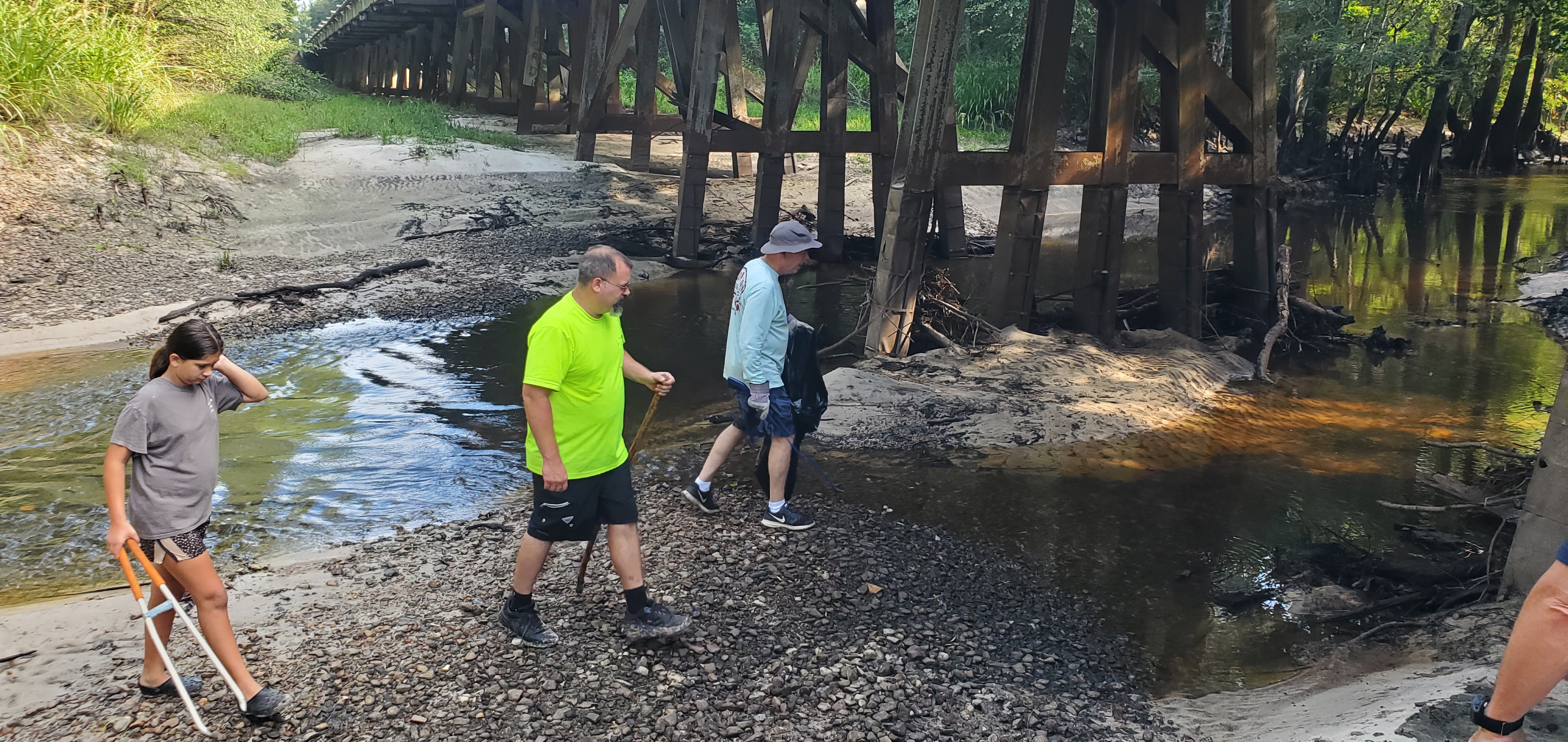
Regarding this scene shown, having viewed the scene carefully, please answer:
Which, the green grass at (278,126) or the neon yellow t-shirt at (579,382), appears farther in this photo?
the green grass at (278,126)

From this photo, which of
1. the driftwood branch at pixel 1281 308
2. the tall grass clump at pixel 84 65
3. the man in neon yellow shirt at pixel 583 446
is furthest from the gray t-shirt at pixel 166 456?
the tall grass clump at pixel 84 65

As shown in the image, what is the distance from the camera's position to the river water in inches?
205

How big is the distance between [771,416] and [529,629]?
1.85m

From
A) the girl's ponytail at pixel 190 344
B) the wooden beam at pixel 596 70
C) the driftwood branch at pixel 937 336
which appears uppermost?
the wooden beam at pixel 596 70

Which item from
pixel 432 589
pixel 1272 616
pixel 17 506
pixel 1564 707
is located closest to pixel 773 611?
pixel 432 589

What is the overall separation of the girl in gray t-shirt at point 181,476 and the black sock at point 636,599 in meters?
1.28

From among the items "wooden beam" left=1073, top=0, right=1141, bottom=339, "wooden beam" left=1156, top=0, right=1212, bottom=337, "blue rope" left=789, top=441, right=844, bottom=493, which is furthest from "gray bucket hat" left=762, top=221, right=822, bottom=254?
"wooden beam" left=1156, top=0, right=1212, bottom=337

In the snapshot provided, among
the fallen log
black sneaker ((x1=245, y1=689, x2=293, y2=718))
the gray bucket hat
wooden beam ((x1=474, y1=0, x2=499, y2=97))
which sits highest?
wooden beam ((x1=474, y1=0, x2=499, y2=97))

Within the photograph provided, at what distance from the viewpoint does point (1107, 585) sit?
5168mm

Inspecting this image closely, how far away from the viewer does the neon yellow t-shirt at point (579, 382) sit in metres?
3.80

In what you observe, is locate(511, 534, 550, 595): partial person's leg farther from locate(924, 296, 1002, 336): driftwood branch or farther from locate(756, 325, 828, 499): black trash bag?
locate(924, 296, 1002, 336): driftwood branch

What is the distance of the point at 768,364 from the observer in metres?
5.40

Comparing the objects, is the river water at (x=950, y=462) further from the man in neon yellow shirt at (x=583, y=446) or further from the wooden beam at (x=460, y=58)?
the wooden beam at (x=460, y=58)

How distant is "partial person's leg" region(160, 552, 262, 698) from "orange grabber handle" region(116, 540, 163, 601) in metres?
0.08
